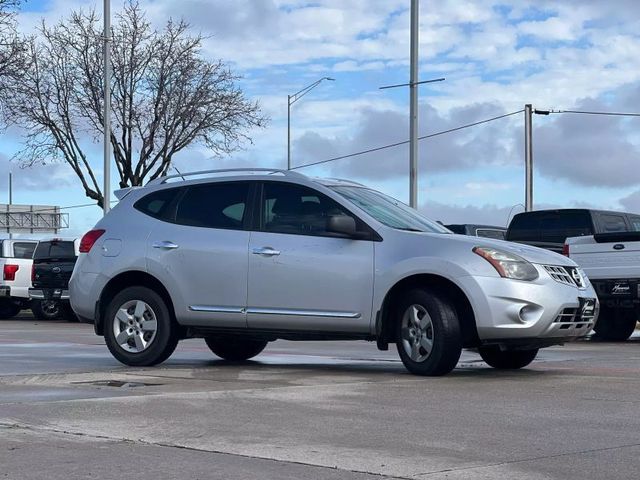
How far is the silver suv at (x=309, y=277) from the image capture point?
10.3m

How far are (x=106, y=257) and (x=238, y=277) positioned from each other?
1.48 metres

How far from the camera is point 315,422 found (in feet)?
25.5

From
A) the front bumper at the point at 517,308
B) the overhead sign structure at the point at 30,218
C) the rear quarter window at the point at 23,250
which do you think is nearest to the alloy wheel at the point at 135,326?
the front bumper at the point at 517,308

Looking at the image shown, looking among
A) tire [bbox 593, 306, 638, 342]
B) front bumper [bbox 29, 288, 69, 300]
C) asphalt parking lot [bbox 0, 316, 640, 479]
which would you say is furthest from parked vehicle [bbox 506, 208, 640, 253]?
front bumper [bbox 29, 288, 69, 300]

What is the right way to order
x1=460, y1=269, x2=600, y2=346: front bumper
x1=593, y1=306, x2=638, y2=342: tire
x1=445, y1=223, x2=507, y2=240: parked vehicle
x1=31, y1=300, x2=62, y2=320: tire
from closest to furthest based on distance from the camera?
1. x1=460, y1=269, x2=600, y2=346: front bumper
2. x1=593, y1=306, x2=638, y2=342: tire
3. x1=445, y1=223, x2=507, y2=240: parked vehicle
4. x1=31, y1=300, x2=62, y2=320: tire

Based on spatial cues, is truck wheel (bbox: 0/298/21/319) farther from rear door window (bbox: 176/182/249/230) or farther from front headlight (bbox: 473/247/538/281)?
front headlight (bbox: 473/247/538/281)

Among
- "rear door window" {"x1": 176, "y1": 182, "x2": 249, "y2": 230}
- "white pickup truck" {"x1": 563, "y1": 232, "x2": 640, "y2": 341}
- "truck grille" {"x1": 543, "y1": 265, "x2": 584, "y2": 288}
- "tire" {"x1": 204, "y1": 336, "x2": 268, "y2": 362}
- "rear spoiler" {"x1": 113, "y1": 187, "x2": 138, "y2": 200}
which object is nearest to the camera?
"truck grille" {"x1": 543, "y1": 265, "x2": 584, "y2": 288}

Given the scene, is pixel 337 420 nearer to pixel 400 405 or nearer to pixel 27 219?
pixel 400 405

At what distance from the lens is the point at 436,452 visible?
6.68 metres

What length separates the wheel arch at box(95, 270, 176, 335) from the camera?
1165 centimetres

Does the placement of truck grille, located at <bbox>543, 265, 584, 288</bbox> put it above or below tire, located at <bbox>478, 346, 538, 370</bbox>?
above

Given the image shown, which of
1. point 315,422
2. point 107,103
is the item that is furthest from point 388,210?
point 107,103

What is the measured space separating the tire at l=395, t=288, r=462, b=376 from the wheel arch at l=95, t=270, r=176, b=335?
238 centimetres

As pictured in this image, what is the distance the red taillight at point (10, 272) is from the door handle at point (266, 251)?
1865cm
